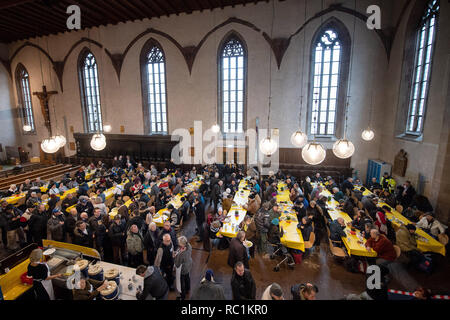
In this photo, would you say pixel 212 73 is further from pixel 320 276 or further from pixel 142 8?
pixel 320 276

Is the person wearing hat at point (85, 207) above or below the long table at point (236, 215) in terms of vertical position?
above

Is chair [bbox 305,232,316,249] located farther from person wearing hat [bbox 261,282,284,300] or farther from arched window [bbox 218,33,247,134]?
arched window [bbox 218,33,247,134]

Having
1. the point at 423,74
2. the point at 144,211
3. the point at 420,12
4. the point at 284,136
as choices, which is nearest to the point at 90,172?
the point at 144,211

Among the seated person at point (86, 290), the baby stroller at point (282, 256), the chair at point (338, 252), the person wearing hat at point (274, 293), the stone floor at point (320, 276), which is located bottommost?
the stone floor at point (320, 276)

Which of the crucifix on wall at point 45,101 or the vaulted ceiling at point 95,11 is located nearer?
the vaulted ceiling at point 95,11

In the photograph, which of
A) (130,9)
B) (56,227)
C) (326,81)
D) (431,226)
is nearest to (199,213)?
(56,227)

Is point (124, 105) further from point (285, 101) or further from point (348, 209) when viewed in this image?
point (348, 209)

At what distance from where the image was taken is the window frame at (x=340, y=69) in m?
12.5

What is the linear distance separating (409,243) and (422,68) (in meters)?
8.45

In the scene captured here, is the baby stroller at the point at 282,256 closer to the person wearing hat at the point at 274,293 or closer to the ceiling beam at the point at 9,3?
the person wearing hat at the point at 274,293

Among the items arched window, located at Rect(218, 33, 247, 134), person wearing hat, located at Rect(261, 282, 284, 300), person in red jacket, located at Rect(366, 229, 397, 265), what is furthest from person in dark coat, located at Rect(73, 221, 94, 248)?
arched window, located at Rect(218, 33, 247, 134)

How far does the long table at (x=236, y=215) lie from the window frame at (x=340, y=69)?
725 centimetres

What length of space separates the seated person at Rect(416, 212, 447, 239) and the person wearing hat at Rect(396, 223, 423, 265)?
0.80 meters

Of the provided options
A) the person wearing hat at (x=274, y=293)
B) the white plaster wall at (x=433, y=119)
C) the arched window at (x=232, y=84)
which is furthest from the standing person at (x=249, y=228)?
the arched window at (x=232, y=84)
